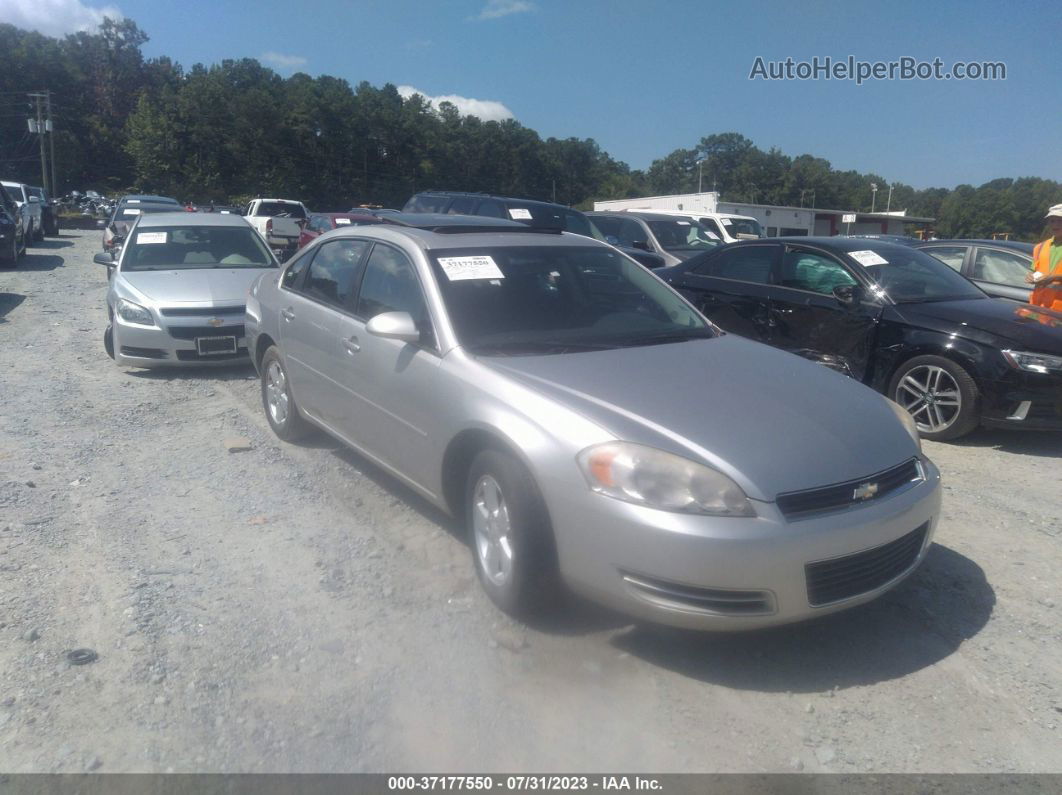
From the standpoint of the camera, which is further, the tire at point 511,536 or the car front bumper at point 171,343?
the car front bumper at point 171,343

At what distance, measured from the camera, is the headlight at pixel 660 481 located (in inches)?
120

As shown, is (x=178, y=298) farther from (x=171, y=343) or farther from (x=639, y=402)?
(x=639, y=402)

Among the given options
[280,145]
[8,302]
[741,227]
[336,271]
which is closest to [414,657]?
[336,271]

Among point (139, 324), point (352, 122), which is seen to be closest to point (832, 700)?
point (139, 324)

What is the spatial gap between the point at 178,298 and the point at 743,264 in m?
5.49

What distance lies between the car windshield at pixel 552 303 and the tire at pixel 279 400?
1980mm

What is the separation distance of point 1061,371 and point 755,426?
3781mm

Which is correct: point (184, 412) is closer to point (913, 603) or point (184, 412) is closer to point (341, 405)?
point (341, 405)

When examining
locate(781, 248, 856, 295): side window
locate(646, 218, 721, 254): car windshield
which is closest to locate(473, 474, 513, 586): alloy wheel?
locate(781, 248, 856, 295): side window

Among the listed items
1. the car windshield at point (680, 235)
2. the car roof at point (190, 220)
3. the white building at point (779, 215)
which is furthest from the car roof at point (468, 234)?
the white building at point (779, 215)

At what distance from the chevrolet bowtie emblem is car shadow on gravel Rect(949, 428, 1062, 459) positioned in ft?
11.9

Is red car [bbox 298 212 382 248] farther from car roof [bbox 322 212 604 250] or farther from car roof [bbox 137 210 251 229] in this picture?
car roof [bbox 322 212 604 250]

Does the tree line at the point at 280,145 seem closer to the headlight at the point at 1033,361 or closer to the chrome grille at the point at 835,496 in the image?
the headlight at the point at 1033,361

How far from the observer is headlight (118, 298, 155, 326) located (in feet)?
26.5
